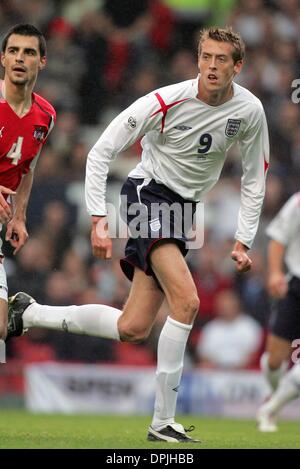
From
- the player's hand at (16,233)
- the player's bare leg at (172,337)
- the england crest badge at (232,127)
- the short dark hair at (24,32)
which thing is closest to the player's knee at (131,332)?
the player's bare leg at (172,337)

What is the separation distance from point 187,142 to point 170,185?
277mm

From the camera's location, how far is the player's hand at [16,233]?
7.58m

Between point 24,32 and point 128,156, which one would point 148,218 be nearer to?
point 24,32

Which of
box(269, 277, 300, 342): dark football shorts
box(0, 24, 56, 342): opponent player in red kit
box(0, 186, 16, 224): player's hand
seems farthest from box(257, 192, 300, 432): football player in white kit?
box(0, 186, 16, 224): player's hand

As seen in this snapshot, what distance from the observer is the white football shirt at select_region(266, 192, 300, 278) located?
32.5 feet

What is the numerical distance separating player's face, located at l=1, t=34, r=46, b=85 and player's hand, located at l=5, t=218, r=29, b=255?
3.07 ft

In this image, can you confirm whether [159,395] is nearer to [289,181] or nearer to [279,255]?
[279,255]

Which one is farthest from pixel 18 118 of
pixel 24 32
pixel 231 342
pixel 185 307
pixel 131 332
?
pixel 231 342

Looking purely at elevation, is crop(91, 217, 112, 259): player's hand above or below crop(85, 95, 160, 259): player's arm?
below

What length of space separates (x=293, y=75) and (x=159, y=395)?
914 cm

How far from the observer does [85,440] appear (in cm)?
718

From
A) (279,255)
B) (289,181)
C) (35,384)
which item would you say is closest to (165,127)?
(279,255)

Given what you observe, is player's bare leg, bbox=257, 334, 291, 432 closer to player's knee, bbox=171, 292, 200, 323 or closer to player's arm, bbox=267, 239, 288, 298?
player's arm, bbox=267, 239, 288, 298

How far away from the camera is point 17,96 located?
732 centimetres
